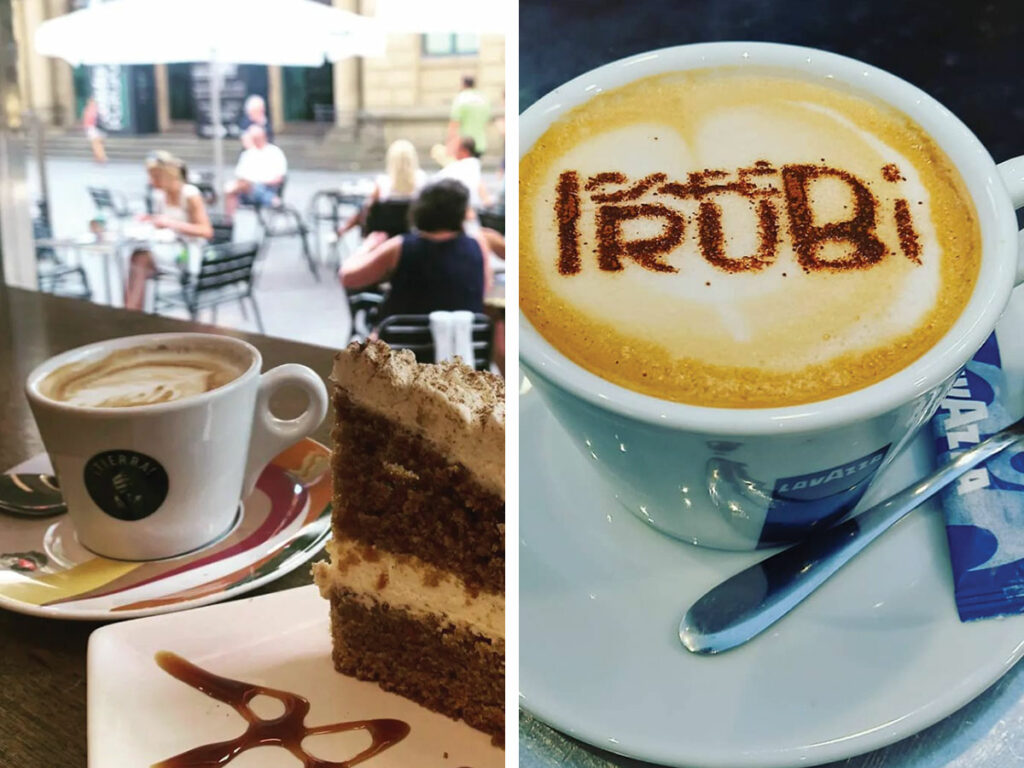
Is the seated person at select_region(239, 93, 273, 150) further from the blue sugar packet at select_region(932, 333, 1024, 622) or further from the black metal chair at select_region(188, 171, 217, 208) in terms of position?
the blue sugar packet at select_region(932, 333, 1024, 622)

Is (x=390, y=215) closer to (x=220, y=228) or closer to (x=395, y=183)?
(x=395, y=183)

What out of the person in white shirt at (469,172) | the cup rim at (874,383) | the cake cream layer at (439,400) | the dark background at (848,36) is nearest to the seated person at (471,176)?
the person in white shirt at (469,172)

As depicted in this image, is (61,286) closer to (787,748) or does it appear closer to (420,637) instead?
(420,637)

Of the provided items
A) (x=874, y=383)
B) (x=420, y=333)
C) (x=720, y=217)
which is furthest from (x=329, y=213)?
(x=874, y=383)

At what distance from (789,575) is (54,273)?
0.84 meters

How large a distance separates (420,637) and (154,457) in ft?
0.50

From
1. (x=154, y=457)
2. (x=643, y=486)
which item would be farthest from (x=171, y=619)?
(x=643, y=486)

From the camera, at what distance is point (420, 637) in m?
0.40

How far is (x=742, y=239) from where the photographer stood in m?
0.39

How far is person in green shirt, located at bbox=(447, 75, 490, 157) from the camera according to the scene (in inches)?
26.6

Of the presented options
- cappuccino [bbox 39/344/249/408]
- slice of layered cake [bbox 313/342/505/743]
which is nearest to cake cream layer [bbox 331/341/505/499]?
slice of layered cake [bbox 313/342/505/743]

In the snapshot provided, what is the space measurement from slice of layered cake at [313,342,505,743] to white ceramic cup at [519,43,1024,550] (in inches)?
1.5

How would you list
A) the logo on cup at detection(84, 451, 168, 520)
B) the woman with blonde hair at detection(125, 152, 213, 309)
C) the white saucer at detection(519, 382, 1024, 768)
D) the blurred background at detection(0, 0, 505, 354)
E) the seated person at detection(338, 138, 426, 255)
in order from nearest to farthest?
1. the white saucer at detection(519, 382, 1024, 768)
2. the logo on cup at detection(84, 451, 168, 520)
3. the blurred background at detection(0, 0, 505, 354)
4. the seated person at detection(338, 138, 426, 255)
5. the woman with blonde hair at detection(125, 152, 213, 309)

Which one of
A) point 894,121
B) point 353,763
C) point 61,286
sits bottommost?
point 353,763
